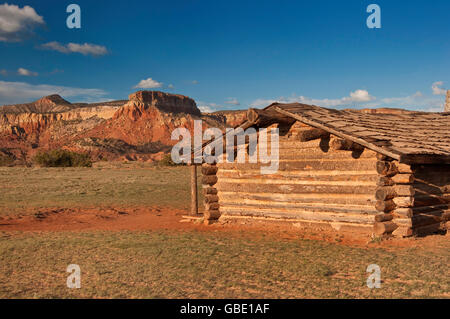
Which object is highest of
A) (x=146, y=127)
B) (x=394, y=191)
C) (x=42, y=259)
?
(x=146, y=127)

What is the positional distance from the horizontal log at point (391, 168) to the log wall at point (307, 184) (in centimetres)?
31

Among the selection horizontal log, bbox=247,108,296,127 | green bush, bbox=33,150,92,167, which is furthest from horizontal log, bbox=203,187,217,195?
green bush, bbox=33,150,92,167

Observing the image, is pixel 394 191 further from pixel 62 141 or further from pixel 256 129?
pixel 62 141

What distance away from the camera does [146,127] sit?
9762 cm

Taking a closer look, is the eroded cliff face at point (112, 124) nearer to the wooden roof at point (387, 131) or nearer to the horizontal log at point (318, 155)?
the wooden roof at point (387, 131)

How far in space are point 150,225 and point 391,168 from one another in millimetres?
7056

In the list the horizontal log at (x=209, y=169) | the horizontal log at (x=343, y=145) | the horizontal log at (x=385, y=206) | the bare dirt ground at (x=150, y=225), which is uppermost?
the horizontal log at (x=343, y=145)

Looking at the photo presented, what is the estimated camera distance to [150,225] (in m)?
12.0

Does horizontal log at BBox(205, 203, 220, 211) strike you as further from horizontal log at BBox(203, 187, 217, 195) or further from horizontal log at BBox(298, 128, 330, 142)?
horizontal log at BBox(298, 128, 330, 142)

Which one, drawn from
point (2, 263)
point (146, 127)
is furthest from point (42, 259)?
point (146, 127)

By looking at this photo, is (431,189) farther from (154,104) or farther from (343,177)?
(154,104)

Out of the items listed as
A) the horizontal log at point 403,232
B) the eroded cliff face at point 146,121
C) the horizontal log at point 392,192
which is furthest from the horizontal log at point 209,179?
the eroded cliff face at point 146,121

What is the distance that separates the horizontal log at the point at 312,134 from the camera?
9.13 meters
